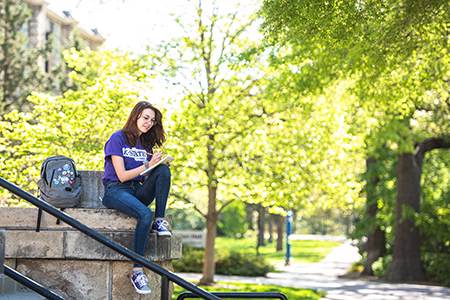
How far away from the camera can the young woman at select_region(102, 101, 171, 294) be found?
4125mm

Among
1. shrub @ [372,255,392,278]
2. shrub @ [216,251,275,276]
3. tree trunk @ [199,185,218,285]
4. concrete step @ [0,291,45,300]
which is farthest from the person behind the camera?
shrub @ [216,251,275,276]

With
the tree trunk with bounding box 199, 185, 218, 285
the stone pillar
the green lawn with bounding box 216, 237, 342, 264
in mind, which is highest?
the stone pillar

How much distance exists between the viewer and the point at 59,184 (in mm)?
4453

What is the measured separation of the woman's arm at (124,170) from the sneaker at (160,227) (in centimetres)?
48

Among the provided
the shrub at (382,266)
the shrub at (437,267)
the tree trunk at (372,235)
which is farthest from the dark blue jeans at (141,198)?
the tree trunk at (372,235)

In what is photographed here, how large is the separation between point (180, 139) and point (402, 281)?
10.8 meters

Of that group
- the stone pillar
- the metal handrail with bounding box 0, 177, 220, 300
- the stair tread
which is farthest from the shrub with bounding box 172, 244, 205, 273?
the stone pillar

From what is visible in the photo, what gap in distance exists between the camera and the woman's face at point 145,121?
4.65 meters

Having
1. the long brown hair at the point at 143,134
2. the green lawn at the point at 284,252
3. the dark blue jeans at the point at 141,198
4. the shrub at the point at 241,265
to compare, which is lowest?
the green lawn at the point at 284,252

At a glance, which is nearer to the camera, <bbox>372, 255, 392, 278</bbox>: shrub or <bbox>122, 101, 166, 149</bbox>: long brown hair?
<bbox>122, 101, 166, 149</bbox>: long brown hair

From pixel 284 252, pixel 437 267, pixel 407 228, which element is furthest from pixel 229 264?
pixel 284 252

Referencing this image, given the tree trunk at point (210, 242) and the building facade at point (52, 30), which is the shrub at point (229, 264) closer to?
the tree trunk at point (210, 242)

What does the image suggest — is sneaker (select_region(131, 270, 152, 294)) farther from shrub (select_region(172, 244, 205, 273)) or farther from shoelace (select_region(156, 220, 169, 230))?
shrub (select_region(172, 244, 205, 273))

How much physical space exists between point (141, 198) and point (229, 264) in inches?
656
